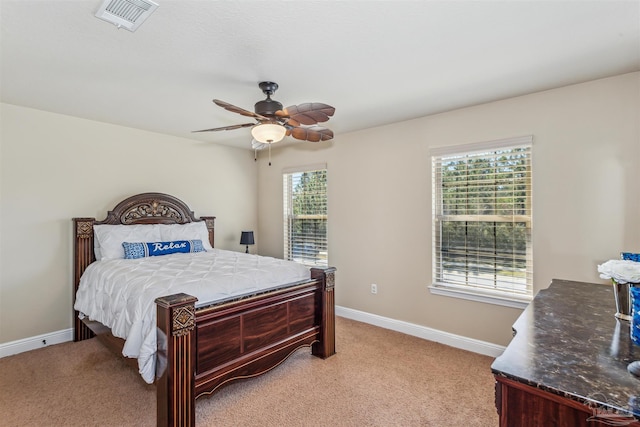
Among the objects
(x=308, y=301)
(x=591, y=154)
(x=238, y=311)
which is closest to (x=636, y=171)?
(x=591, y=154)

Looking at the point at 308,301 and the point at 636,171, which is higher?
the point at 636,171

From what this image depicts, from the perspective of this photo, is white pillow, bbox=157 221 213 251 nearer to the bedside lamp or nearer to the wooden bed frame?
the wooden bed frame

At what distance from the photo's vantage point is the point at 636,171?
94.4 inches

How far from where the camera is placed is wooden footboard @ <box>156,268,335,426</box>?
6.21 feet

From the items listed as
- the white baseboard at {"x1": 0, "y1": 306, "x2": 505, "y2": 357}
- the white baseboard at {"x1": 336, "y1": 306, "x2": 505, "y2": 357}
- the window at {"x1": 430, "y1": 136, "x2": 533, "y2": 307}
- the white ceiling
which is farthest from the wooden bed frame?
the white ceiling

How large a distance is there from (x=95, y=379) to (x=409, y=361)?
2778mm

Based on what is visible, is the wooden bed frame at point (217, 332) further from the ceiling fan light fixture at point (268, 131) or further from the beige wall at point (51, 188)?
the ceiling fan light fixture at point (268, 131)

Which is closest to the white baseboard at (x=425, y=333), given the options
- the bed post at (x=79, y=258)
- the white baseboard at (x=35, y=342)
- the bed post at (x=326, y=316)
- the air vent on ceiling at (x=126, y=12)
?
the bed post at (x=326, y=316)

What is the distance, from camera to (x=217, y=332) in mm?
2215

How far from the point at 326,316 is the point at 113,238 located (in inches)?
100

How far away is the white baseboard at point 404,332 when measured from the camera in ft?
10.1

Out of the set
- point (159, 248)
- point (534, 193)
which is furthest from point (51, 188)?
point (534, 193)

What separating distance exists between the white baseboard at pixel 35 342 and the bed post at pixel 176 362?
2.34 m

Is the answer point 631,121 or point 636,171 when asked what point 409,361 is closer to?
point 636,171
